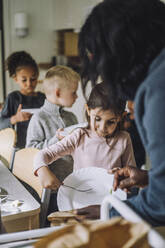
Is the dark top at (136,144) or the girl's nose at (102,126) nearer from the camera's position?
the girl's nose at (102,126)

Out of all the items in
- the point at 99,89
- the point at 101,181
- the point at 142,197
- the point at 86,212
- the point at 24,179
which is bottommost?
the point at 24,179

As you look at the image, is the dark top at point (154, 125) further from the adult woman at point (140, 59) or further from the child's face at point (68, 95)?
the child's face at point (68, 95)

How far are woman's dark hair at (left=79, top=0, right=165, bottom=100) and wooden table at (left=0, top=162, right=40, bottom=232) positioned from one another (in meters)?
0.67

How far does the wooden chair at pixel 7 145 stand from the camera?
2250 millimetres

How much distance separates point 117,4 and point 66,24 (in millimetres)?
4318

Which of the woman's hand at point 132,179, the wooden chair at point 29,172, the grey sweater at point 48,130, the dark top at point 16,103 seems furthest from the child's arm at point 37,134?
the woman's hand at point 132,179

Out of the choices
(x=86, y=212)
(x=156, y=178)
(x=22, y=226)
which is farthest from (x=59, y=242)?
(x=22, y=226)

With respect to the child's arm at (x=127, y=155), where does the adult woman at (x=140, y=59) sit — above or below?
above

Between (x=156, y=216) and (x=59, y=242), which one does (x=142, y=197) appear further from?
(x=59, y=242)

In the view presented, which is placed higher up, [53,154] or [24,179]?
[53,154]

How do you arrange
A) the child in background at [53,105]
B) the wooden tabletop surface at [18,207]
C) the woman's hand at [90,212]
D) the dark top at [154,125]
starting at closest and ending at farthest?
the dark top at [154,125], the woman's hand at [90,212], the wooden tabletop surface at [18,207], the child in background at [53,105]

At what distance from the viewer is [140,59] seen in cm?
75

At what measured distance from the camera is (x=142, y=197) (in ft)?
2.66

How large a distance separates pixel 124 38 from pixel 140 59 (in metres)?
0.06
